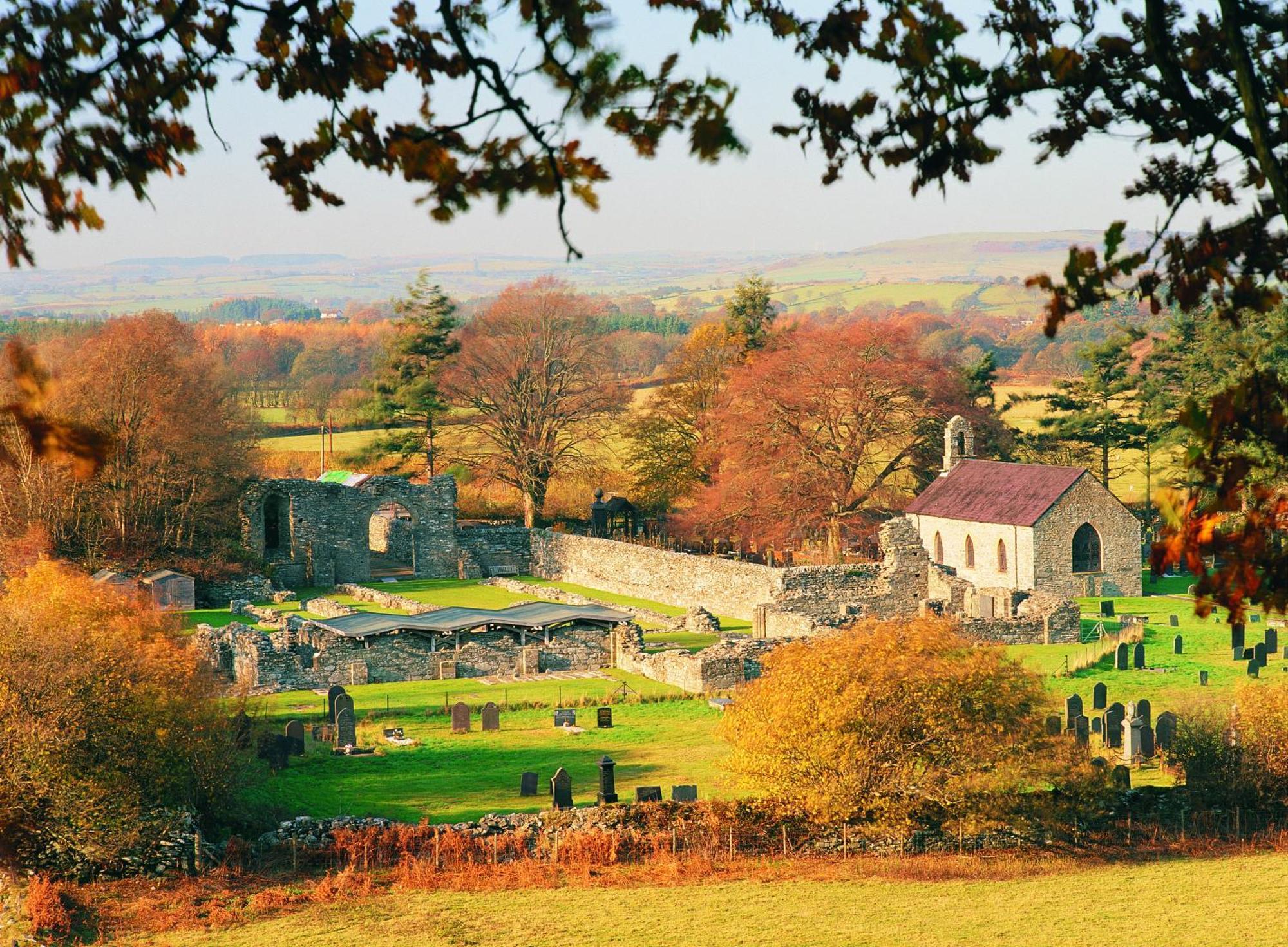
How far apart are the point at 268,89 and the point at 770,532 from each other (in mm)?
39004

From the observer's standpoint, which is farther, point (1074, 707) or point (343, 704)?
point (343, 704)

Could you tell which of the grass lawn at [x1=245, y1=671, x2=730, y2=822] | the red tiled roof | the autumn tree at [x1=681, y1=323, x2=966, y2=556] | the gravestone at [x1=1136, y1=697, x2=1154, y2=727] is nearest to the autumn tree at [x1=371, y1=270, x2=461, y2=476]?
the autumn tree at [x1=681, y1=323, x2=966, y2=556]

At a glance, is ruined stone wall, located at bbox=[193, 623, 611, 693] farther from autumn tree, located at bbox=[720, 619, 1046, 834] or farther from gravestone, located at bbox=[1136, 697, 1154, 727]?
autumn tree, located at bbox=[720, 619, 1046, 834]

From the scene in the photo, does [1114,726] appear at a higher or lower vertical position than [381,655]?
lower

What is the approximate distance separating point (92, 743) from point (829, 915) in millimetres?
8579

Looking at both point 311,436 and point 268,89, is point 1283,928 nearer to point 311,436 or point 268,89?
point 268,89

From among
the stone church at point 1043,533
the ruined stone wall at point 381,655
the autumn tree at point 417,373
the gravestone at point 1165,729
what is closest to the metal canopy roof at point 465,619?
the ruined stone wall at point 381,655

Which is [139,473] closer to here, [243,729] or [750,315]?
[243,729]

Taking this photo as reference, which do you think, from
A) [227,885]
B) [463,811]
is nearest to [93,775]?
[227,885]

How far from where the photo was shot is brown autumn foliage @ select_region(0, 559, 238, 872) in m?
16.8

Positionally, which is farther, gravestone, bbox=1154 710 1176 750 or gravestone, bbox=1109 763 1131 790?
gravestone, bbox=1154 710 1176 750

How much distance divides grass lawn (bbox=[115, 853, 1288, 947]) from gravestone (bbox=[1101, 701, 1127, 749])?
5.06 m

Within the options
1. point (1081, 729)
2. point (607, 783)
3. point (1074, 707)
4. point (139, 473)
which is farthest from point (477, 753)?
point (139, 473)

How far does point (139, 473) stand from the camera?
42.4 meters
